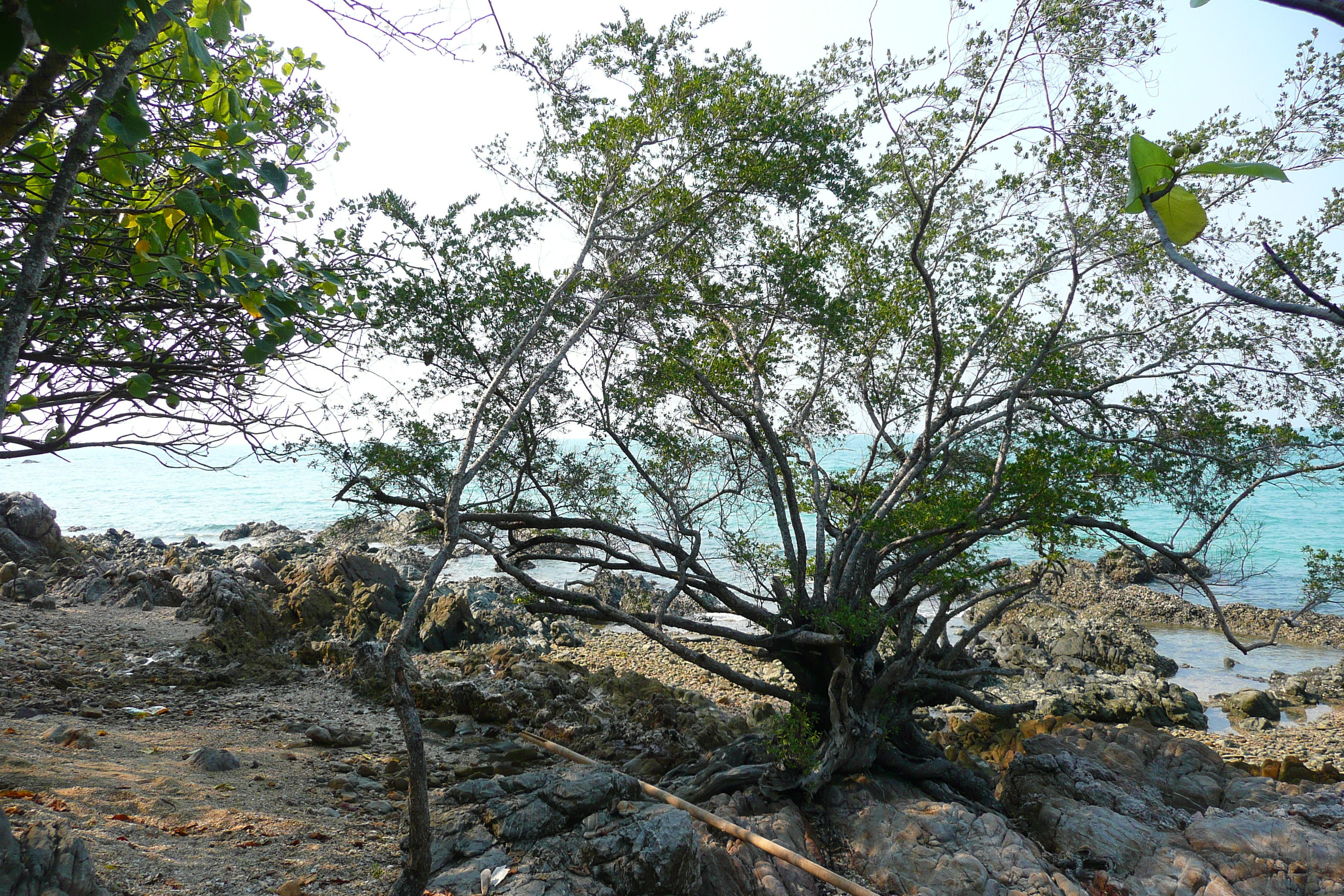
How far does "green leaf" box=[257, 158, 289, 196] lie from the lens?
2.32m

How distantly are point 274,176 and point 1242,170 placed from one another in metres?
2.54

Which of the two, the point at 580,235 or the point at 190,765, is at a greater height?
the point at 580,235

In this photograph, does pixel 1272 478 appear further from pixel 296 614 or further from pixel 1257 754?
pixel 296 614

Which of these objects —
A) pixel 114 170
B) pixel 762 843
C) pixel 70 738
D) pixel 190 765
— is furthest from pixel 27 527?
pixel 114 170

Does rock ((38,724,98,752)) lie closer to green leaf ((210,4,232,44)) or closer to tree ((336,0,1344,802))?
tree ((336,0,1344,802))

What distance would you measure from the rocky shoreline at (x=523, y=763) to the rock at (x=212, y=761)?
0.07ft

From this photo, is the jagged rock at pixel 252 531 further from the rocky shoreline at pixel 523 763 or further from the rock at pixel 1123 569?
the rock at pixel 1123 569

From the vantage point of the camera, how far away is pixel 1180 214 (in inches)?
37.4

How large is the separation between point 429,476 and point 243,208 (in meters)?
5.39

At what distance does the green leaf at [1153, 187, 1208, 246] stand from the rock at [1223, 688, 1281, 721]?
1541 cm

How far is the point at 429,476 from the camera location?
7.57 m

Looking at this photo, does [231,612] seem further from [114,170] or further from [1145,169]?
[1145,169]

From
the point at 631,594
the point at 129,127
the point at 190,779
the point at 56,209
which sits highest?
the point at 129,127

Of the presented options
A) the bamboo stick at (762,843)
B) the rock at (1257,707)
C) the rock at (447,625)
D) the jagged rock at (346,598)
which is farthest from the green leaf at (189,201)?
the rock at (1257,707)
